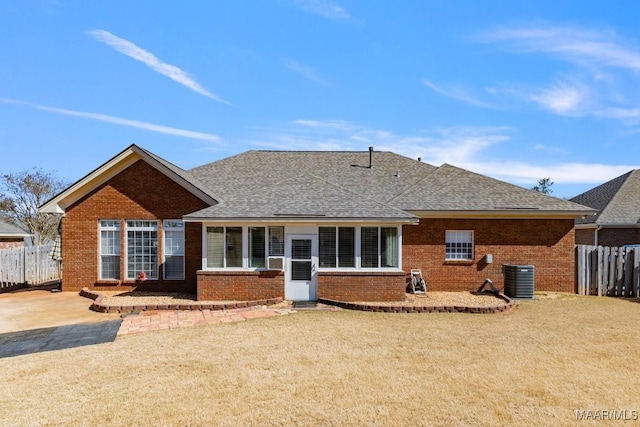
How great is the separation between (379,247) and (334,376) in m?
7.11

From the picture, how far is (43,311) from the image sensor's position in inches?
473

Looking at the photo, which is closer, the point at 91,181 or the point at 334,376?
the point at 334,376

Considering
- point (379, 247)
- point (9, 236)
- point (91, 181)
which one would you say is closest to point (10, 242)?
point (9, 236)

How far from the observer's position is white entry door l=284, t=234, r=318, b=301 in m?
13.3

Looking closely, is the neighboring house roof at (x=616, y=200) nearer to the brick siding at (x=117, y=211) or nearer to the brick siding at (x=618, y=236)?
the brick siding at (x=618, y=236)

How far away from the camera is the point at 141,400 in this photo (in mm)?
5625

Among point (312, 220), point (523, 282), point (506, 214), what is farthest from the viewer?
point (506, 214)

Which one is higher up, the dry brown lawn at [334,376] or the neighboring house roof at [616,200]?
the neighboring house roof at [616,200]

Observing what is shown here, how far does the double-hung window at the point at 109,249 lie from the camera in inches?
599

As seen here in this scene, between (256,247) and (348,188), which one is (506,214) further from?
(256,247)

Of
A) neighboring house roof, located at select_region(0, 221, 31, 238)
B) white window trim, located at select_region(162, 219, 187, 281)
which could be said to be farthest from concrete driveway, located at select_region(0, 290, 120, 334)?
neighboring house roof, located at select_region(0, 221, 31, 238)

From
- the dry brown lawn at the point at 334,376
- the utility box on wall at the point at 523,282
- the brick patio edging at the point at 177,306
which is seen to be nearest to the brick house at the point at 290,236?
the brick patio edging at the point at 177,306

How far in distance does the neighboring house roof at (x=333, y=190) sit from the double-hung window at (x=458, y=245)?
93 cm

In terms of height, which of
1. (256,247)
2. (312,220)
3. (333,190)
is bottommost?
(256,247)
